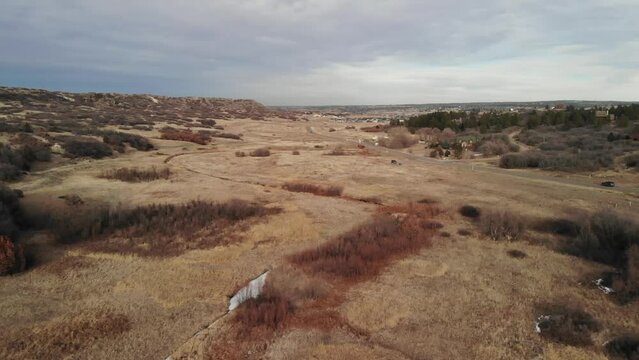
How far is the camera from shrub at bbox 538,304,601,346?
802 centimetres

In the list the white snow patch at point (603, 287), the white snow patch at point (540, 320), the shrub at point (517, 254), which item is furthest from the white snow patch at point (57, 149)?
the white snow patch at point (603, 287)

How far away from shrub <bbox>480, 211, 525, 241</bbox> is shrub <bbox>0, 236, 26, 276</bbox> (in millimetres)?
13463

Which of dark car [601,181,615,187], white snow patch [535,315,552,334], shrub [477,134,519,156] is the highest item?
shrub [477,134,519,156]

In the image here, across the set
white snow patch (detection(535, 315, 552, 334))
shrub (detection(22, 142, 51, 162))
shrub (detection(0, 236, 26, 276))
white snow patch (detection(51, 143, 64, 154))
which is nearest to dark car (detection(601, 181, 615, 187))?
white snow patch (detection(535, 315, 552, 334))

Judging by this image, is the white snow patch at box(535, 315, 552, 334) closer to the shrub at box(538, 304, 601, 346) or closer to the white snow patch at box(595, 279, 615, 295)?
the shrub at box(538, 304, 601, 346)

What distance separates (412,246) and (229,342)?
6902mm

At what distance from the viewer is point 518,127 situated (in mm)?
58406

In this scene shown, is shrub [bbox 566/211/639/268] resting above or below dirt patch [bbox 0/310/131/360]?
above

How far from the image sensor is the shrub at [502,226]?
45.8ft

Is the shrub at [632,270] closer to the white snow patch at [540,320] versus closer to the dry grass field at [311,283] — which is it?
the dry grass field at [311,283]

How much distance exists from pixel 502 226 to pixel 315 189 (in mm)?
9544

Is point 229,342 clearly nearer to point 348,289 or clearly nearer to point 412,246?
point 348,289

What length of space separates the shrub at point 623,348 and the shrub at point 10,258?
12.9 meters

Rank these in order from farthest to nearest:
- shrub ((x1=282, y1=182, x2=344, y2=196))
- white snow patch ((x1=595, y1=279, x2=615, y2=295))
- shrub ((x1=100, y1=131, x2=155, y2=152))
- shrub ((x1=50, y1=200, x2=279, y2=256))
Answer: shrub ((x1=100, y1=131, x2=155, y2=152)), shrub ((x1=282, y1=182, x2=344, y2=196)), shrub ((x1=50, y1=200, x2=279, y2=256)), white snow patch ((x1=595, y1=279, x2=615, y2=295))
